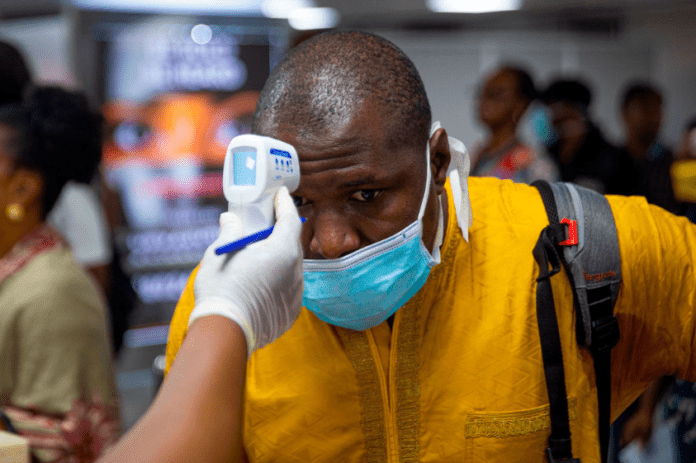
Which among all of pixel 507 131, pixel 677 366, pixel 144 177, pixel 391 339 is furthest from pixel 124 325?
pixel 677 366

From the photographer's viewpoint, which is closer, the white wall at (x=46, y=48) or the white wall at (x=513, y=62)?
the white wall at (x=46, y=48)

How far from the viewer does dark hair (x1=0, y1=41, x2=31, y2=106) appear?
2.93m

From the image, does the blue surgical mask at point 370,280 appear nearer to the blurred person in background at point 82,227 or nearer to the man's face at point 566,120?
the blurred person in background at point 82,227

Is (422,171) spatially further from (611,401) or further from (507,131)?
(507,131)

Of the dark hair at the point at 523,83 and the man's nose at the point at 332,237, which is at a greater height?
the dark hair at the point at 523,83

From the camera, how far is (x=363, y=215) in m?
1.33

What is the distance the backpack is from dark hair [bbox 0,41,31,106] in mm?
2440

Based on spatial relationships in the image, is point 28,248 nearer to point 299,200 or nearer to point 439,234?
point 299,200

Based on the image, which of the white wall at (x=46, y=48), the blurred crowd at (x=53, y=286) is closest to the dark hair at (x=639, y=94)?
the blurred crowd at (x=53, y=286)

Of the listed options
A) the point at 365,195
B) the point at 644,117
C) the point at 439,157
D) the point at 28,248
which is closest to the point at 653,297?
the point at 439,157

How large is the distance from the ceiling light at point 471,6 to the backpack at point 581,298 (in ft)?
18.7

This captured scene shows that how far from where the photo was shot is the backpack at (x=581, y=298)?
1327mm

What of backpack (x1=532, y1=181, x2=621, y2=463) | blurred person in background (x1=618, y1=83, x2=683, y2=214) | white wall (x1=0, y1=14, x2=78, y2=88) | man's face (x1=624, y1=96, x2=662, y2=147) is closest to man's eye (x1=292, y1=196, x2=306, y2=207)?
backpack (x1=532, y1=181, x2=621, y2=463)

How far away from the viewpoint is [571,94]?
4.48m
